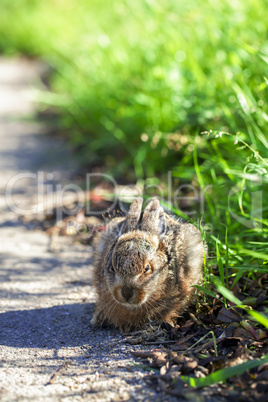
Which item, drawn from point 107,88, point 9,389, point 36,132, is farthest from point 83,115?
point 9,389

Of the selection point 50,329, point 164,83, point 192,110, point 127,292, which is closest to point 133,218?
point 127,292

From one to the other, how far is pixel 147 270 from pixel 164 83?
2.62 m

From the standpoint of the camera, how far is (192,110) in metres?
3.97

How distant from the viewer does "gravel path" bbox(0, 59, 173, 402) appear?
6.04 ft

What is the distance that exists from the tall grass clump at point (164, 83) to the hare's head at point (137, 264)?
3.35 feet

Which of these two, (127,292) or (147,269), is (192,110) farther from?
(127,292)

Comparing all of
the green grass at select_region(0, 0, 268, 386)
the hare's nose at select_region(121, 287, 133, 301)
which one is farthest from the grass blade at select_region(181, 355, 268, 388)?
the hare's nose at select_region(121, 287, 133, 301)

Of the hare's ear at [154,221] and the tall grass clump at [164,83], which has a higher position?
the tall grass clump at [164,83]

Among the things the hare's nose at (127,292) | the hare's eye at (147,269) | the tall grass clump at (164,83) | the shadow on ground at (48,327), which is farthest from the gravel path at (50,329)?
the tall grass clump at (164,83)

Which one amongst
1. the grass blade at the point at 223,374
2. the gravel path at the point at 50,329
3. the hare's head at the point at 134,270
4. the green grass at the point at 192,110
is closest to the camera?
the grass blade at the point at 223,374

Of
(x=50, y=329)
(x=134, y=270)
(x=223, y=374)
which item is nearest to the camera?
(x=223, y=374)

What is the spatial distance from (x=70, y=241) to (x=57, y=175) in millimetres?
1601

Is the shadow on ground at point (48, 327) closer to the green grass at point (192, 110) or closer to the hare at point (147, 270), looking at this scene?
the hare at point (147, 270)

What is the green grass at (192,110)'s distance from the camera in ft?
9.32
